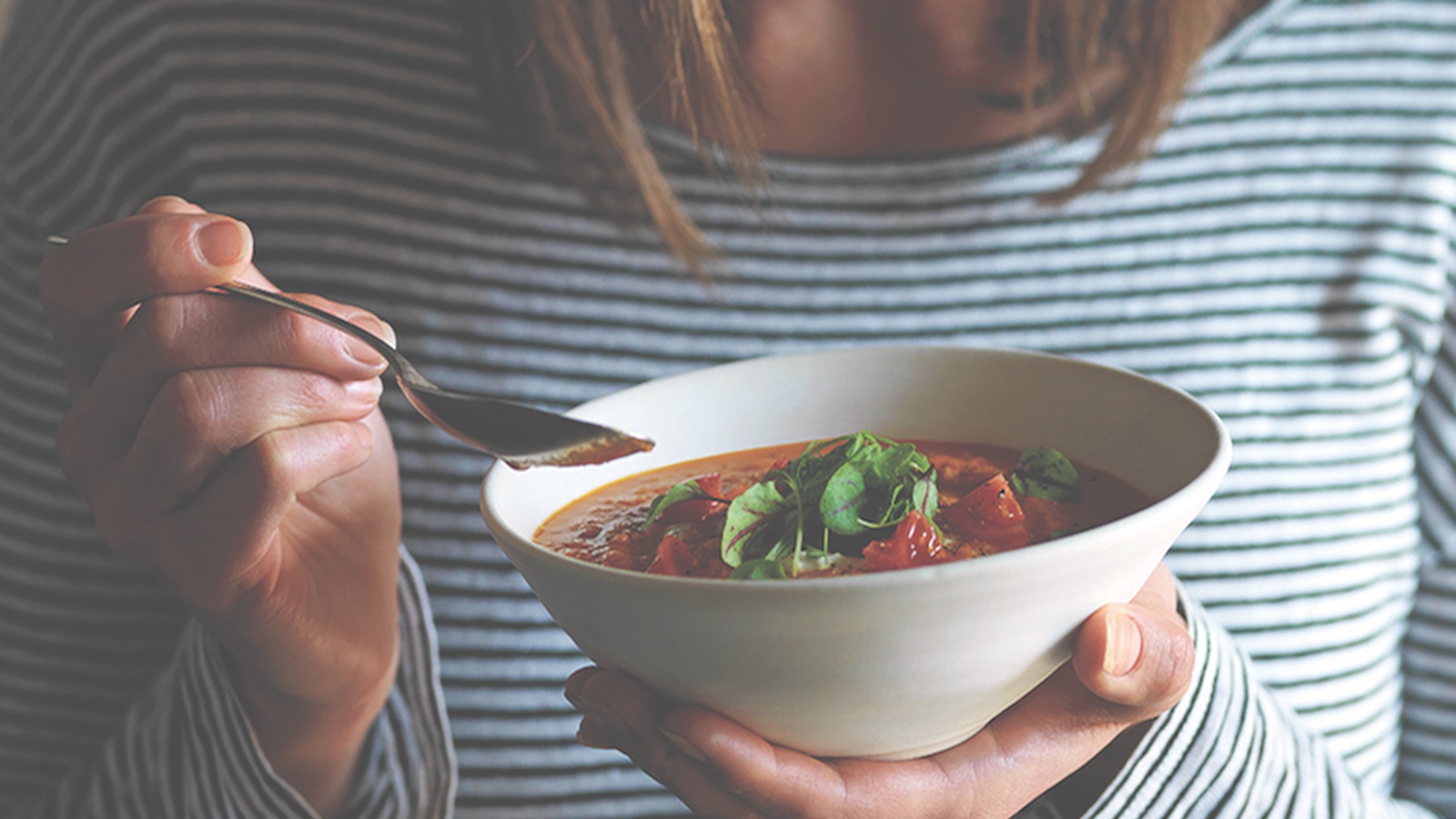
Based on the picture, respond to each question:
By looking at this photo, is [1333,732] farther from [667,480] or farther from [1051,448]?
[667,480]

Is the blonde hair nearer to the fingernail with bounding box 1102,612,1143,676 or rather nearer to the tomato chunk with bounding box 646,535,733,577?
the tomato chunk with bounding box 646,535,733,577

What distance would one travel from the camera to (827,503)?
2.50 feet

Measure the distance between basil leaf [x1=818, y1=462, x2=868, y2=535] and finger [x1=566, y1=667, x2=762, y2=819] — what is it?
0.18 m

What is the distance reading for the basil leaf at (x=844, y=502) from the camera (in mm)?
762

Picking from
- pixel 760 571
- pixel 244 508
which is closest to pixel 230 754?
pixel 244 508

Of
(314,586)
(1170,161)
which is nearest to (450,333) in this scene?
(314,586)

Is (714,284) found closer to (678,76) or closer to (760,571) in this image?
(678,76)

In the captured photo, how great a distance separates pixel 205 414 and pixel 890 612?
0.56m

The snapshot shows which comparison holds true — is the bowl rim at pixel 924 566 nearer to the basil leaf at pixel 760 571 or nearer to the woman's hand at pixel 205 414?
the basil leaf at pixel 760 571

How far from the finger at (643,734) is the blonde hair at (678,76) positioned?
75 cm

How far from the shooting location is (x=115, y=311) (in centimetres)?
86

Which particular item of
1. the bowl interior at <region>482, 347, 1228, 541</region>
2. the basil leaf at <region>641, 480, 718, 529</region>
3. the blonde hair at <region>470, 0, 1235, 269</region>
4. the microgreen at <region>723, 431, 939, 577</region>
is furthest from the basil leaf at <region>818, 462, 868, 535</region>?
the blonde hair at <region>470, 0, 1235, 269</region>

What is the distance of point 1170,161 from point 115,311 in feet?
4.73

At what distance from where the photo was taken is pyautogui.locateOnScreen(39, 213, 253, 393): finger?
80 centimetres
